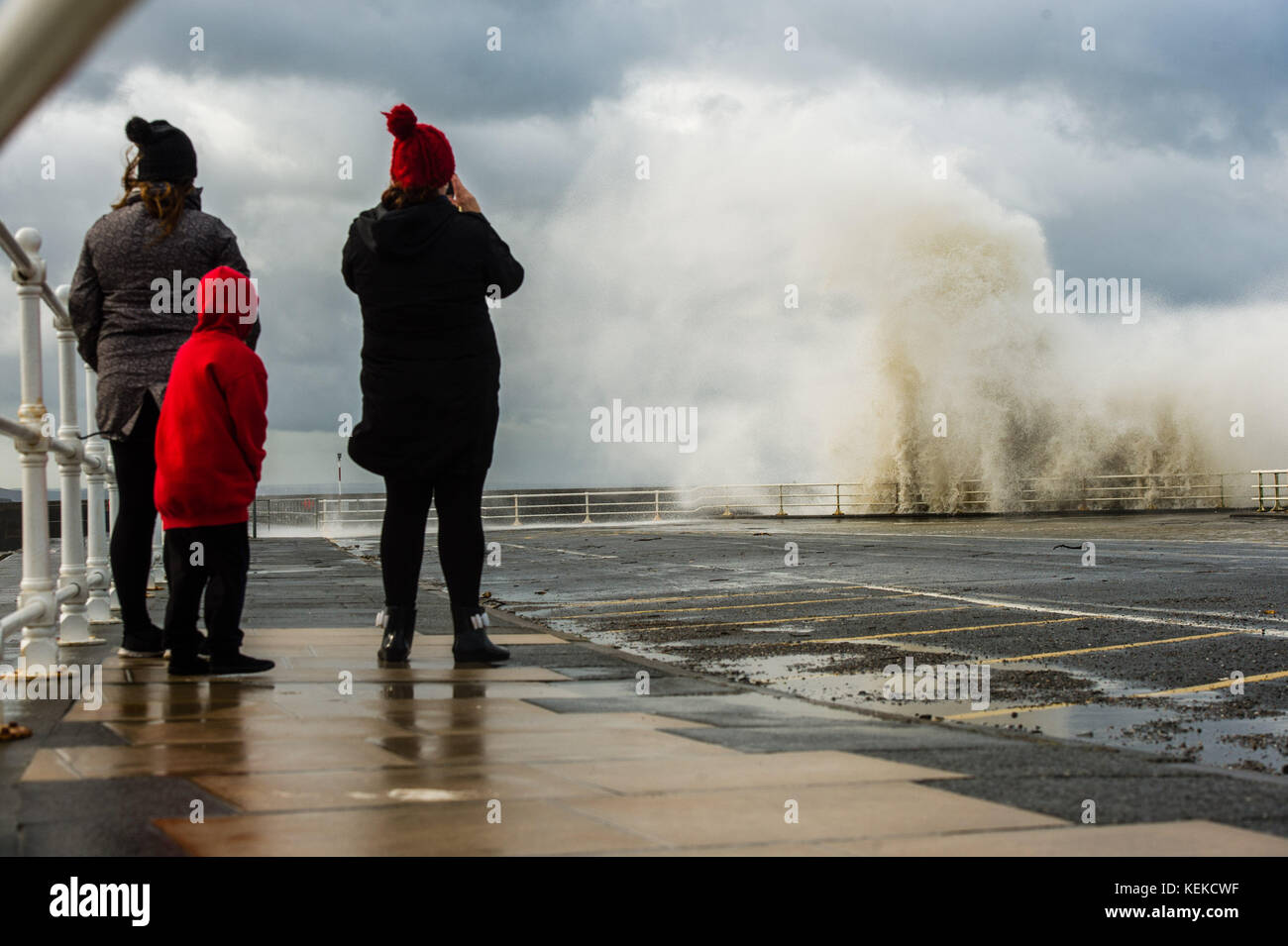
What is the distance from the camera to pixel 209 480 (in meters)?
4.50

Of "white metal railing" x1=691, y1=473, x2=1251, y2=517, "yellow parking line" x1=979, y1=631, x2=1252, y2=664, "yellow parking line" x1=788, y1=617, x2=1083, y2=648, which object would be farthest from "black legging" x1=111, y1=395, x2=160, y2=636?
"white metal railing" x1=691, y1=473, x2=1251, y2=517

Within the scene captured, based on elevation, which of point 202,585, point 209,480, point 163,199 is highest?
point 163,199

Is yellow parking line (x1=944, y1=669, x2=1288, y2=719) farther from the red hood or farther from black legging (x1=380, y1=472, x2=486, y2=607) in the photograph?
the red hood

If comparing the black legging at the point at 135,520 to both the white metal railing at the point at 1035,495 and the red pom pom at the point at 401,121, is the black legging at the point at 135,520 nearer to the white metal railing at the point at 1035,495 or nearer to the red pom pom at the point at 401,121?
the red pom pom at the point at 401,121

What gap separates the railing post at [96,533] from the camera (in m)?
6.77

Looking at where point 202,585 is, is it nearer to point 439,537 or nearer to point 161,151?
point 439,537

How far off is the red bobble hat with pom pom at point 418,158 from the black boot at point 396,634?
62.0 inches

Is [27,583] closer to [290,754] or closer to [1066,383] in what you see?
[290,754]

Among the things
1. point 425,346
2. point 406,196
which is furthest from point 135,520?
point 406,196

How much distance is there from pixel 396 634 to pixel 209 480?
0.92 meters

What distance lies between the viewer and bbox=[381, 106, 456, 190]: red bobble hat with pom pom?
4961mm
